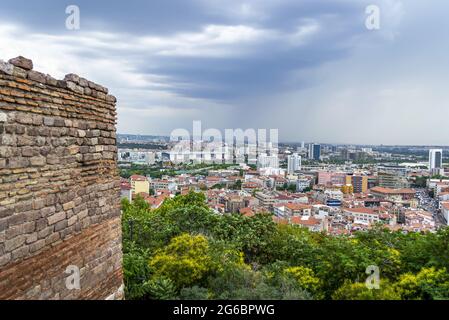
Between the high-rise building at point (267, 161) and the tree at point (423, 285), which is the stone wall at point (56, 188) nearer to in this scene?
the tree at point (423, 285)

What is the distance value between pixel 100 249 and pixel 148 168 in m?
79.9

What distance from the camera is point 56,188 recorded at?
4.37 meters

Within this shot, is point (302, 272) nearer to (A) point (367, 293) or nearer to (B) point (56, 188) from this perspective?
(A) point (367, 293)

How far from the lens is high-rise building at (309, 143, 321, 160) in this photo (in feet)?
441

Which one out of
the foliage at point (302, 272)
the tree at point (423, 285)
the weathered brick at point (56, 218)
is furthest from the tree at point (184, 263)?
the weathered brick at point (56, 218)

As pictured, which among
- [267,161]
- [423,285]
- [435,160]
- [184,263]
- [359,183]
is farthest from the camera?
[435,160]

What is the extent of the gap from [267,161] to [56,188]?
88034mm

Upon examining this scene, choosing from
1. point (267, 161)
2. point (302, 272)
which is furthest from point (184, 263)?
point (267, 161)

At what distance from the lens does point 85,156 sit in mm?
4941

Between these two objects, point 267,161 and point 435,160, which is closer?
point 267,161

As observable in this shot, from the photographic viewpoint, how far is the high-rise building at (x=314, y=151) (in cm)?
13444

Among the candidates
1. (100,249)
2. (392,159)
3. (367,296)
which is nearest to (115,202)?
(100,249)

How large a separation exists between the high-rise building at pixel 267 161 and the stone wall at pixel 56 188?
84235mm

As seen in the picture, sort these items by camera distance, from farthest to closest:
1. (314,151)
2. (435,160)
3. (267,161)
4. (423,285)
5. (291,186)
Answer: (314,151) < (435,160) < (267,161) < (291,186) < (423,285)
